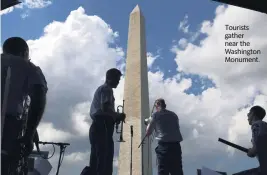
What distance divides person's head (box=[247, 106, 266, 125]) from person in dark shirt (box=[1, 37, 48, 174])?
9.23ft

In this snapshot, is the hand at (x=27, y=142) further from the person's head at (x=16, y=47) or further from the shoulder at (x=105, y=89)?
the shoulder at (x=105, y=89)

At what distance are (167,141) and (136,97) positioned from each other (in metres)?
11.9

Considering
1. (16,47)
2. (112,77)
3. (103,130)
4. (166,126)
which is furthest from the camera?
(166,126)

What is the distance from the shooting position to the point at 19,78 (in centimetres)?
241

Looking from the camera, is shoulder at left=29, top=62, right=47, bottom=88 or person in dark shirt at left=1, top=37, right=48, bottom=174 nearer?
person in dark shirt at left=1, top=37, right=48, bottom=174

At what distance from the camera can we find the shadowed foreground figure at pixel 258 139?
11.2 feet

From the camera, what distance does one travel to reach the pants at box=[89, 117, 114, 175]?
402 cm

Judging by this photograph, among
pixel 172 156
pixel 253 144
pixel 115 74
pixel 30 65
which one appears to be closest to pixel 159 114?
pixel 172 156

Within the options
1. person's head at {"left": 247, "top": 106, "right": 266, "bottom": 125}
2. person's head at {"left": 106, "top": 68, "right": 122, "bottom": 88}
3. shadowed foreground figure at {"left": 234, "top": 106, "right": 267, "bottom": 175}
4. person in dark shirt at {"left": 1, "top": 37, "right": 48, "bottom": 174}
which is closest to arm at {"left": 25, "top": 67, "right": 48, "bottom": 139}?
person in dark shirt at {"left": 1, "top": 37, "right": 48, "bottom": 174}

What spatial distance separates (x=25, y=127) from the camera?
7.57 ft

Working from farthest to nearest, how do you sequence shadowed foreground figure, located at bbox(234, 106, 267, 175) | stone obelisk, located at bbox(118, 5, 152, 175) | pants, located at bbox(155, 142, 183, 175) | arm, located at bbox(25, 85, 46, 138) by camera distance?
stone obelisk, located at bbox(118, 5, 152, 175) < pants, located at bbox(155, 142, 183, 175) < shadowed foreground figure, located at bbox(234, 106, 267, 175) < arm, located at bbox(25, 85, 46, 138)

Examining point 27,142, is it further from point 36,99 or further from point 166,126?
point 166,126

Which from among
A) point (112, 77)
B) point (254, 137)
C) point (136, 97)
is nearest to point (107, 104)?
point (112, 77)

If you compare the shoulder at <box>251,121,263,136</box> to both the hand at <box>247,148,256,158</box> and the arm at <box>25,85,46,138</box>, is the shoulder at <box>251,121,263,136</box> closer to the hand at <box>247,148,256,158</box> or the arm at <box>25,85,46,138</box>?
the hand at <box>247,148,256,158</box>
